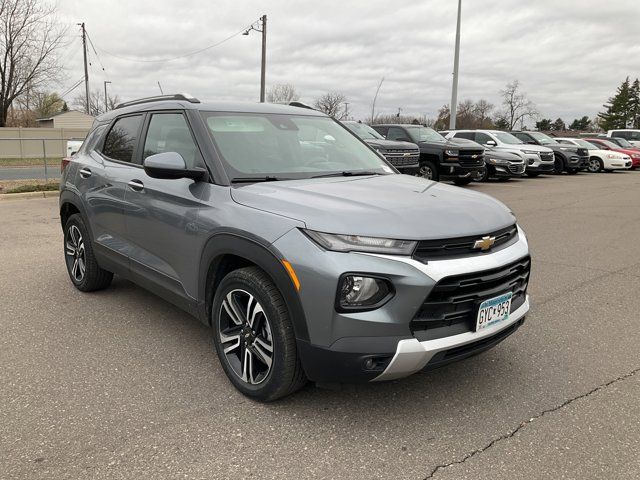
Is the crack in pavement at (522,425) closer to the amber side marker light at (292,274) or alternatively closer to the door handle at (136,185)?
the amber side marker light at (292,274)

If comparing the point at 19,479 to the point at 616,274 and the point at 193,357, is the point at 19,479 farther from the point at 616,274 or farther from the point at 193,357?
the point at 616,274

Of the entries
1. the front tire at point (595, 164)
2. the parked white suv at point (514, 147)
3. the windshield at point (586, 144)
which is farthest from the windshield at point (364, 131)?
the front tire at point (595, 164)

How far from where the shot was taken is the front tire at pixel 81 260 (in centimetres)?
484

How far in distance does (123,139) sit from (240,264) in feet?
6.78

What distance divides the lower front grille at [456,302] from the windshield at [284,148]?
4.44 ft

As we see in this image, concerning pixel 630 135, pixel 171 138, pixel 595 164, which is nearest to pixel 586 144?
pixel 595 164

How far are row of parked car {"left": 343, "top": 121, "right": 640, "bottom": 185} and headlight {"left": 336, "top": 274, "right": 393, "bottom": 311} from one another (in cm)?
744

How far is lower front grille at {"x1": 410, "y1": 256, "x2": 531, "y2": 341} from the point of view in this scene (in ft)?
8.45

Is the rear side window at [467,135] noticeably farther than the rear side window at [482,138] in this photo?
Yes

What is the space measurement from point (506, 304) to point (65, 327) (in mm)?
3285

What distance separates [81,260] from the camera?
501cm

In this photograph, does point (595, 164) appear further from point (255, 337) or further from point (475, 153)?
point (255, 337)

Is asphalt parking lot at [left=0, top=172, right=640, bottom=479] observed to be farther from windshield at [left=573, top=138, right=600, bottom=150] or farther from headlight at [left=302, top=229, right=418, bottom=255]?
windshield at [left=573, top=138, right=600, bottom=150]

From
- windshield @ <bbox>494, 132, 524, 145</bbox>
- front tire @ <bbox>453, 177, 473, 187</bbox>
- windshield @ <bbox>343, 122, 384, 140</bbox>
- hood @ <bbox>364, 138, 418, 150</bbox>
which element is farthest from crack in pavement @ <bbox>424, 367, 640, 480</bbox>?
windshield @ <bbox>494, 132, 524, 145</bbox>
